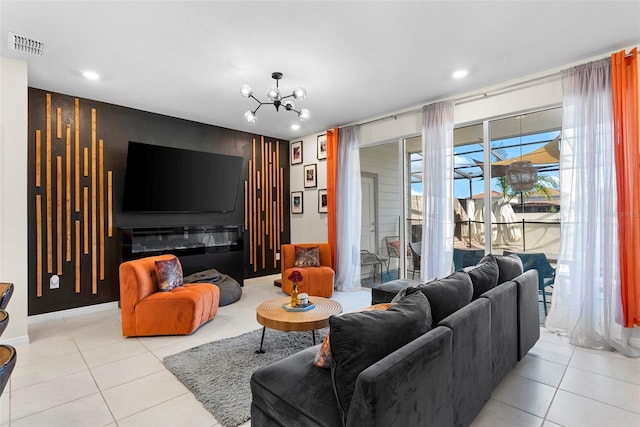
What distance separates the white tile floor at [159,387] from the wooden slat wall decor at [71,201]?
990 millimetres

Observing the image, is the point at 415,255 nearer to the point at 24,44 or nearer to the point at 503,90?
the point at 503,90

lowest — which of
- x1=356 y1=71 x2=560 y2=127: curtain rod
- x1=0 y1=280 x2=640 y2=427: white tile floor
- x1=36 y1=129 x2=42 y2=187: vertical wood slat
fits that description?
x1=0 y1=280 x2=640 y2=427: white tile floor

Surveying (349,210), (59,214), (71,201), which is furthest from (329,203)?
(59,214)

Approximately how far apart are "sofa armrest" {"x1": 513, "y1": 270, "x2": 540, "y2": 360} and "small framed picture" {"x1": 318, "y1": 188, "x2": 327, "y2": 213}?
369 centimetres

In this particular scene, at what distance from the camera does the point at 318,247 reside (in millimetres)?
5496

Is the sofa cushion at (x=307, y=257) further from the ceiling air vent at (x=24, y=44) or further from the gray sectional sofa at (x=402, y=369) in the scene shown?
the ceiling air vent at (x=24, y=44)

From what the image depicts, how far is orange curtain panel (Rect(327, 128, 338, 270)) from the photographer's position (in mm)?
5730

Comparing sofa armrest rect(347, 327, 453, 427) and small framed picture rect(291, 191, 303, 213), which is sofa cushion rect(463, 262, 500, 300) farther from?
small framed picture rect(291, 191, 303, 213)

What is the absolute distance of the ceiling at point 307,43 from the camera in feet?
8.29

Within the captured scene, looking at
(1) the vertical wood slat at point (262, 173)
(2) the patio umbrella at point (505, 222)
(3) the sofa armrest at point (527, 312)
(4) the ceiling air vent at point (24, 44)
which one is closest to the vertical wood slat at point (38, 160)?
(4) the ceiling air vent at point (24, 44)

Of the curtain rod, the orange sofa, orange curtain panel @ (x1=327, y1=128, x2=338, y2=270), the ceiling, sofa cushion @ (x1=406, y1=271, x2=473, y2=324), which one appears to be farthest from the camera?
orange curtain panel @ (x1=327, y1=128, x2=338, y2=270)

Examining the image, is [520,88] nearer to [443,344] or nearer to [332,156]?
[332,156]

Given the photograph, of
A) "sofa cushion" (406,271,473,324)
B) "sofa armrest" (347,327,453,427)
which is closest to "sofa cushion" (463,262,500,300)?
"sofa cushion" (406,271,473,324)

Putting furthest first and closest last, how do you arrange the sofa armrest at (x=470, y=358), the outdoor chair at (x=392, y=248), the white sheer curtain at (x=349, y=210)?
the white sheer curtain at (x=349, y=210) < the outdoor chair at (x=392, y=248) < the sofa armrest at (x=470, y=358)
